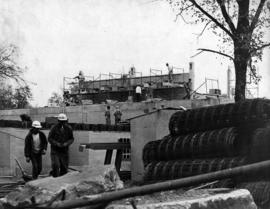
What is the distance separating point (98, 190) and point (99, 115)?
129 feet

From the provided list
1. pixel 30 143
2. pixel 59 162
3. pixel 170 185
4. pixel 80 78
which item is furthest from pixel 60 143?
pixel 80 78

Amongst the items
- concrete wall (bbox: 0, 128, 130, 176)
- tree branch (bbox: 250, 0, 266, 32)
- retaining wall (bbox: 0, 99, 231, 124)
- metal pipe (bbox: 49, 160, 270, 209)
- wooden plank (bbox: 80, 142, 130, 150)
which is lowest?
concrete wall (bbox: 0, 128, 130, 176)

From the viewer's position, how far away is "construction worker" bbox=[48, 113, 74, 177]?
1412cm

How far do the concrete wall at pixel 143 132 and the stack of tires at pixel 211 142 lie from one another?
5792 millimetres

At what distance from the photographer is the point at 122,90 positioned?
64375 millimetres

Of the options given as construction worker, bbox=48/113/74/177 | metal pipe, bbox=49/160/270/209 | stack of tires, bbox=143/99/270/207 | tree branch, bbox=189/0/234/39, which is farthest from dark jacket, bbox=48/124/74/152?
metal pipe, bbox=49/160/270/209

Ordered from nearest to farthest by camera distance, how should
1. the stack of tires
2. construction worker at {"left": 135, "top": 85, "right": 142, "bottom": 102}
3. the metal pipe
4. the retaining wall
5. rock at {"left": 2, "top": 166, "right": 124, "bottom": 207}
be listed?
the metal pipe, rock at {"left": 2, "top": 166, "right": 124, "bottom": 207}, the stack of tires, the retaining wall, construction worker at {"left": 135, "top": 85, "right": 142, "bottom": 102}

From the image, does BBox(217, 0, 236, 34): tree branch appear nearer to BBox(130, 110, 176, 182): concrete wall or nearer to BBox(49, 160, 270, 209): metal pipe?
BBox(130, 110, 176, 182): concrete wall

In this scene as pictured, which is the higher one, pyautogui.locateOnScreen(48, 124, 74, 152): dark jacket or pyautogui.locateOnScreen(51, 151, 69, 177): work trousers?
pyautogui.locateOnScreen(48, 124, 74, 152): dark jacket

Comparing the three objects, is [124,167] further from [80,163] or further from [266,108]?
[266,108]

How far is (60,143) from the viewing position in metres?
14.1

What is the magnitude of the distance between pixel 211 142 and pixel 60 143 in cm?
403

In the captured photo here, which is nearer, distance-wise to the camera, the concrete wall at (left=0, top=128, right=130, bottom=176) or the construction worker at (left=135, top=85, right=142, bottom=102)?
the concrete wall at (left=0, top=128, right=130, bottom=176)

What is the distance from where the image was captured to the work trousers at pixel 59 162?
14.2m
